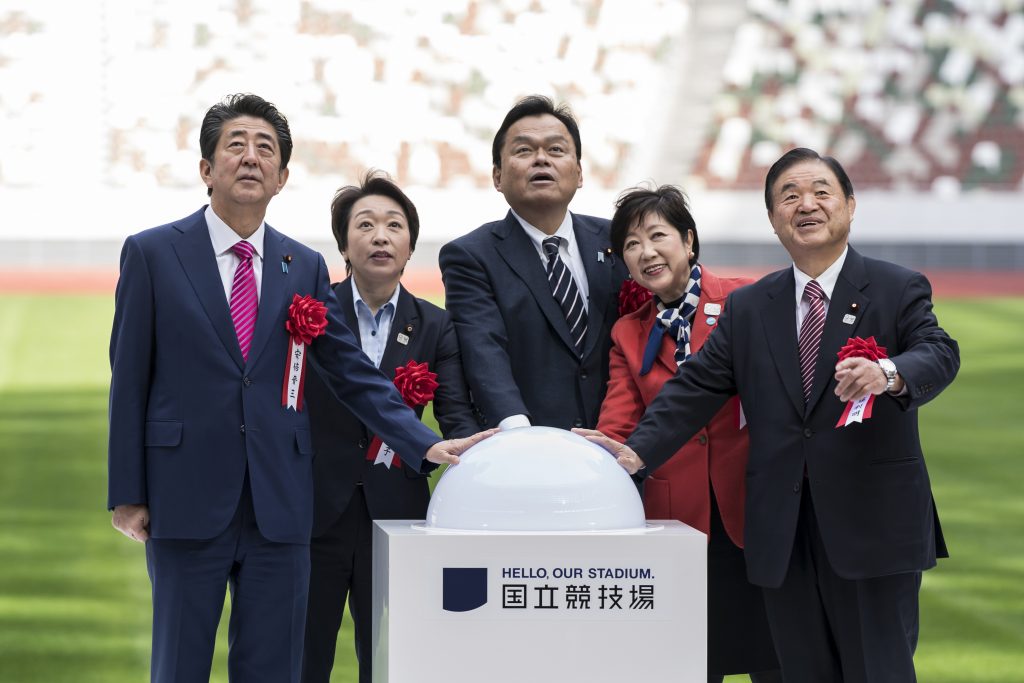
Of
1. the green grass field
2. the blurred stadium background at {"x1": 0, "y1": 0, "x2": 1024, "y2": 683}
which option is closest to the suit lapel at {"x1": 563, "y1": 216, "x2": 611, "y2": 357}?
the green grass field

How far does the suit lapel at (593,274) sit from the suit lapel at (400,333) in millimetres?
514

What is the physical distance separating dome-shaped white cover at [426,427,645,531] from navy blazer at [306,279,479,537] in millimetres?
773

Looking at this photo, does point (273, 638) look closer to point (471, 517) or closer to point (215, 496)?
point (215, 496)

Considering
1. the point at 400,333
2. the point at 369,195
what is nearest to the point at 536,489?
the point at 400,333

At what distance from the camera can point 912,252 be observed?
1997 centimetres

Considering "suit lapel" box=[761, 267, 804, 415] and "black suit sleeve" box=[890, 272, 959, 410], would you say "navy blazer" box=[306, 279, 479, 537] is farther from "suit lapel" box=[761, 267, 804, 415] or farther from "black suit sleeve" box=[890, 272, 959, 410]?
"black suit sleeve" box=[890, 272, 959, 410]

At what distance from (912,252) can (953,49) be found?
541cm

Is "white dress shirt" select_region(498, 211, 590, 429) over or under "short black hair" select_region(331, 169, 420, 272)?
under

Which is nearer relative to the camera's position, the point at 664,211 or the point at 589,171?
the point at 664,211

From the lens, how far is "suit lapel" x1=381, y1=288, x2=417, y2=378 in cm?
361

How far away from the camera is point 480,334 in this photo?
11.0 feet

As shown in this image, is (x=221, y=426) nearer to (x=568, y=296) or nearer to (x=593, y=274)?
(x=568, y=296)

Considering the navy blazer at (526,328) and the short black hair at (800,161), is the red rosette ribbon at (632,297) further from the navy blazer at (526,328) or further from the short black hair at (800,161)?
the short black hair at (800,161)

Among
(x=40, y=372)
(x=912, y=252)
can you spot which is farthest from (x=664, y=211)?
(x=912, y=252)
